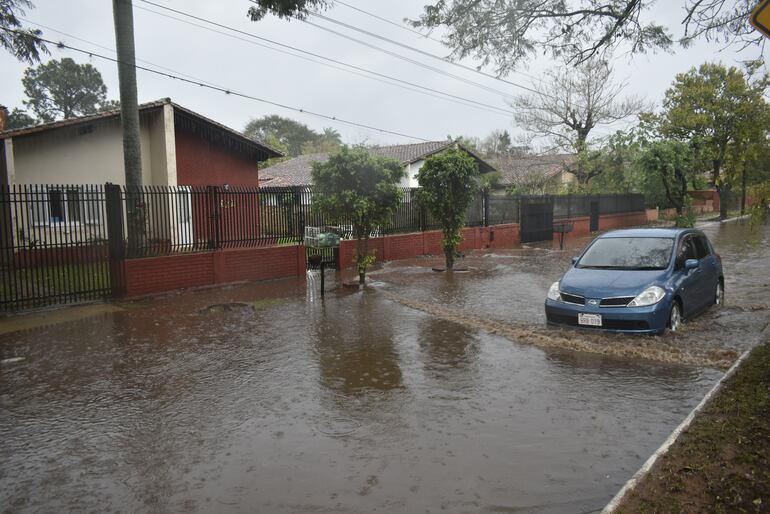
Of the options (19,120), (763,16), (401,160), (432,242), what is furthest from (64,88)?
(763,16)

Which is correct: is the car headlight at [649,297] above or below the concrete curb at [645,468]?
above

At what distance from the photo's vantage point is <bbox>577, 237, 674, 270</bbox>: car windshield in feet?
26.7

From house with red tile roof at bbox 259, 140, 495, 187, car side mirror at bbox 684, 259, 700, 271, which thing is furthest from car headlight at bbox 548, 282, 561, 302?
house with red tile roof at bbox 259, 140, 495, 187

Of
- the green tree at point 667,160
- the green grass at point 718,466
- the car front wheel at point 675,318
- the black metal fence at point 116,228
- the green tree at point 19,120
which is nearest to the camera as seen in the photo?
the green grass at point 718,466

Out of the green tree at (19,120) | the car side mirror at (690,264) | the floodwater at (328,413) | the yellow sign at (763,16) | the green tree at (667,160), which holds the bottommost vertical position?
the floodwater at (328,413)

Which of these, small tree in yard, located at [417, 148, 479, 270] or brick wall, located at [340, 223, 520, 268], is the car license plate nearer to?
small tree in yard, located at [417, 148, 479, 270]

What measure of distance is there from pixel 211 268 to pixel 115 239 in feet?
7.08

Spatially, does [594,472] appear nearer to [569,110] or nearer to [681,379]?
[681,379]

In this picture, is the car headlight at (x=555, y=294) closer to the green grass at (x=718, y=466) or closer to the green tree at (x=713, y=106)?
the green grass at (x=718, y=466)

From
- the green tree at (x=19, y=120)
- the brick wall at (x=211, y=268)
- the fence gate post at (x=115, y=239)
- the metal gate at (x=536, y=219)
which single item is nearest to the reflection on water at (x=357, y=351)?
the brick wall at (x=211, y=268)

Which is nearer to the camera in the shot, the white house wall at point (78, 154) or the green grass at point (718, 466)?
the green grass at point (718, 466)

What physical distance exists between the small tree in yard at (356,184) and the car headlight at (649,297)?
624 centimetres

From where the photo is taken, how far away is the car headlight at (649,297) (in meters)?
7.26

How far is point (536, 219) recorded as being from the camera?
2373 cm
